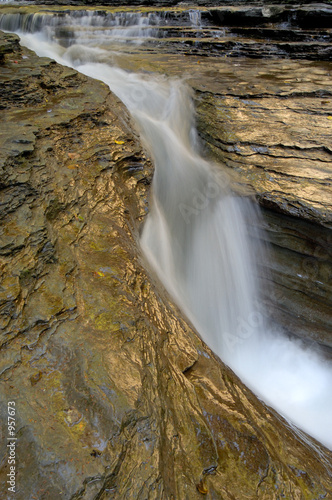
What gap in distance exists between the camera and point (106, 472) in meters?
1.66

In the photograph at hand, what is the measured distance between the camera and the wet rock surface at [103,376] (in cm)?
172

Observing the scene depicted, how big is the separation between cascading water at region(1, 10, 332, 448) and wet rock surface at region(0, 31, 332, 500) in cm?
90

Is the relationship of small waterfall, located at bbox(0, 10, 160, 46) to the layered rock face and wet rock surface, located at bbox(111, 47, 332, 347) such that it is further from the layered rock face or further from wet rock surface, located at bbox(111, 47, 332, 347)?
the layered rock face

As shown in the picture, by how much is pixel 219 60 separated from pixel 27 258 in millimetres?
7655

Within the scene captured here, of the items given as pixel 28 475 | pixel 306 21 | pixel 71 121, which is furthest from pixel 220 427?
pixel 306 21

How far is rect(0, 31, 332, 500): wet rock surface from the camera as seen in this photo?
67.8 inches

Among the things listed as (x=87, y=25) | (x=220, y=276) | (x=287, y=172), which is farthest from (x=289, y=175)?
(x=87, y=25)

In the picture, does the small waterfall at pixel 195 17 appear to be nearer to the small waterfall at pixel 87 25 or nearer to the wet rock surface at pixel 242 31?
the wet rock surface at pixel 242 31

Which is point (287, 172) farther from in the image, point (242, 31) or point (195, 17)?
point (195, 17)

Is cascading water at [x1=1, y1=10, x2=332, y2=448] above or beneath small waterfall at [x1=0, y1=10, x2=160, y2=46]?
beneath

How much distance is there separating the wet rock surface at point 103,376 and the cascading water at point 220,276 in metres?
0.90

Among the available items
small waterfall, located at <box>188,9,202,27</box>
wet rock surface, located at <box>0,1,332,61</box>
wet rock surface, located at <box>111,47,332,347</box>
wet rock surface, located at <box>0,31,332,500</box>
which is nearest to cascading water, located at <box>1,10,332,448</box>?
wet rock surface, located at <box>111,47,332,347</box>

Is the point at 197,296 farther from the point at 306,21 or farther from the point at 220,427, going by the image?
the point at 306,21

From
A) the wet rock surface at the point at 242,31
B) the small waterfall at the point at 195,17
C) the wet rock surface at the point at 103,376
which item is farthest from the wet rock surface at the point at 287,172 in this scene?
the small waterfall at the point at 195,17
